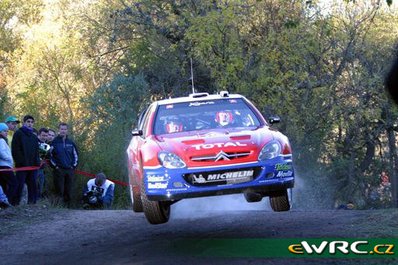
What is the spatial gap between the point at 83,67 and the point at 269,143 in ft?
103

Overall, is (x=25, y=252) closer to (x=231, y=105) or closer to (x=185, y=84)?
(x=231, y=105)

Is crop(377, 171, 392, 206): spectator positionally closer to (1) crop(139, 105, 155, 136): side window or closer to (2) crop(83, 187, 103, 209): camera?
(2) crop(83, 187, 103, 209): camera

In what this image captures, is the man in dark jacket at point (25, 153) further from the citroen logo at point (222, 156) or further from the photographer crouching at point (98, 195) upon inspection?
the citroen logo at point (222, 156)

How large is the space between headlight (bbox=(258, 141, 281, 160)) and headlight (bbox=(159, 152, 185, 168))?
3.26ft

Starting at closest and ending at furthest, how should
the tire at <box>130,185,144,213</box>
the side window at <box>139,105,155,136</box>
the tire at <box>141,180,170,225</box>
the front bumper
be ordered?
the front bumper, the tire at <box>141,180,170,225</box>, the side window at <box>139,105,155,136</box>, the tire at <box>130,185,144,213</box>

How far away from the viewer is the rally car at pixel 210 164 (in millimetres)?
9938

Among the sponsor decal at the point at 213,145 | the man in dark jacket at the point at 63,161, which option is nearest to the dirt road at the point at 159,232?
the sponsor decal at the point at 213,145

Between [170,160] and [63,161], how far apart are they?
281 inches

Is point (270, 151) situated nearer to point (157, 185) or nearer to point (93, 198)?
point (157, 185)

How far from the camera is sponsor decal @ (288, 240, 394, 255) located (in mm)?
8820

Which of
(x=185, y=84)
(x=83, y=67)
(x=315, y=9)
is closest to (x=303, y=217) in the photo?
(x=315, y=9)

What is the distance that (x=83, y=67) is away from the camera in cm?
4075

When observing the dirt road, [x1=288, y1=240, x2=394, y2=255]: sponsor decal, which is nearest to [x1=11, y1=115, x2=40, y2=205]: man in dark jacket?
the dirt road

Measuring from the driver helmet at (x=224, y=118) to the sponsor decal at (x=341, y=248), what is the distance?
2656mm
